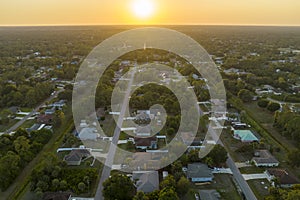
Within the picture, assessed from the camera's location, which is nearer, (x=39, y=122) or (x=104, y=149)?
(x=104, y=149)

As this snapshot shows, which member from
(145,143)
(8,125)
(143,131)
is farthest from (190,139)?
(8,125)

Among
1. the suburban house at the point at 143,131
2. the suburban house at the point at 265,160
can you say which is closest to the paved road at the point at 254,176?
the suburban house at the point at 265,160

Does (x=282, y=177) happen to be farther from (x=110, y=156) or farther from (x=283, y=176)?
(x=110, y=156)

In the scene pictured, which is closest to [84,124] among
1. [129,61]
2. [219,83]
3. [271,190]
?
[271,190]

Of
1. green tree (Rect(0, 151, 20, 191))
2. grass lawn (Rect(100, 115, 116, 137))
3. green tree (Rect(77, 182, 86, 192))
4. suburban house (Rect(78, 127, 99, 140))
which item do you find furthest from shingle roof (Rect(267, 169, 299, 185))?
green tree (Rect(0, 151, 20, 191))

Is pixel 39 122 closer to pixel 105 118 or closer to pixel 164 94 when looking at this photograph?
pixel 105 118

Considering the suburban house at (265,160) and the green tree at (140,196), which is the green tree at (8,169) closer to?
the green tree at (140,196)

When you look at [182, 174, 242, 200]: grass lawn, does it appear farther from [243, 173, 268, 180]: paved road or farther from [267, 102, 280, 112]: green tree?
[267, 102, 280, 112]: green tree

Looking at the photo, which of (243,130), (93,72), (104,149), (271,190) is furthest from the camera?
(93,72)
